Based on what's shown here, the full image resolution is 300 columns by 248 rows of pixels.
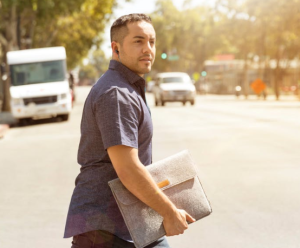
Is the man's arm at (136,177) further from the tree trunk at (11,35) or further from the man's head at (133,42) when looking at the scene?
the tree trunk at (11,35)

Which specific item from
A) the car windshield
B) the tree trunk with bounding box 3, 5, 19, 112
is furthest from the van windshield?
the car windshield

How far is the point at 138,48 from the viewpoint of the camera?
109 inches

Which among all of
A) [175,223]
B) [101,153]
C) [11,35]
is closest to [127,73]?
[101,153]

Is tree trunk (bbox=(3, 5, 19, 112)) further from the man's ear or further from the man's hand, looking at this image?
the man's hand

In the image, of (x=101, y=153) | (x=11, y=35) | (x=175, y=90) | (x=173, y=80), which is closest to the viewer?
(x=101, y=153)

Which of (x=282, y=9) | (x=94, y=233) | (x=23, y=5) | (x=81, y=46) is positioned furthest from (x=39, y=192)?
(x=81, y=46)

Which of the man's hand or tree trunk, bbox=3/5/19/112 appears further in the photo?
tree trunk, bbox=3/5/19/112

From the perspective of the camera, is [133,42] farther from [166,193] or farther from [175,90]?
[175,90]

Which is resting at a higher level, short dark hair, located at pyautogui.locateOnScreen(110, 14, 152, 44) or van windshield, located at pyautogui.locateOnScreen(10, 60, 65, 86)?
short dark hair, located at pyautogui.locateOnScreen(110, 14, 152, 44)

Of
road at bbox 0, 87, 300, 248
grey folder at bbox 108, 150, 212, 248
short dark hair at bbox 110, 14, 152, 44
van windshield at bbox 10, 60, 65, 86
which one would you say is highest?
short dark hair at bbox 110, 14, 152, 44

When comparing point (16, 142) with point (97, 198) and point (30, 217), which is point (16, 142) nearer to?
point (30, 217)

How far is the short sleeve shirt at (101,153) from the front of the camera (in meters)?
2.64

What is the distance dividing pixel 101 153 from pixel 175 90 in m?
34.8

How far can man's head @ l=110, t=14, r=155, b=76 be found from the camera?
275 centimetres
